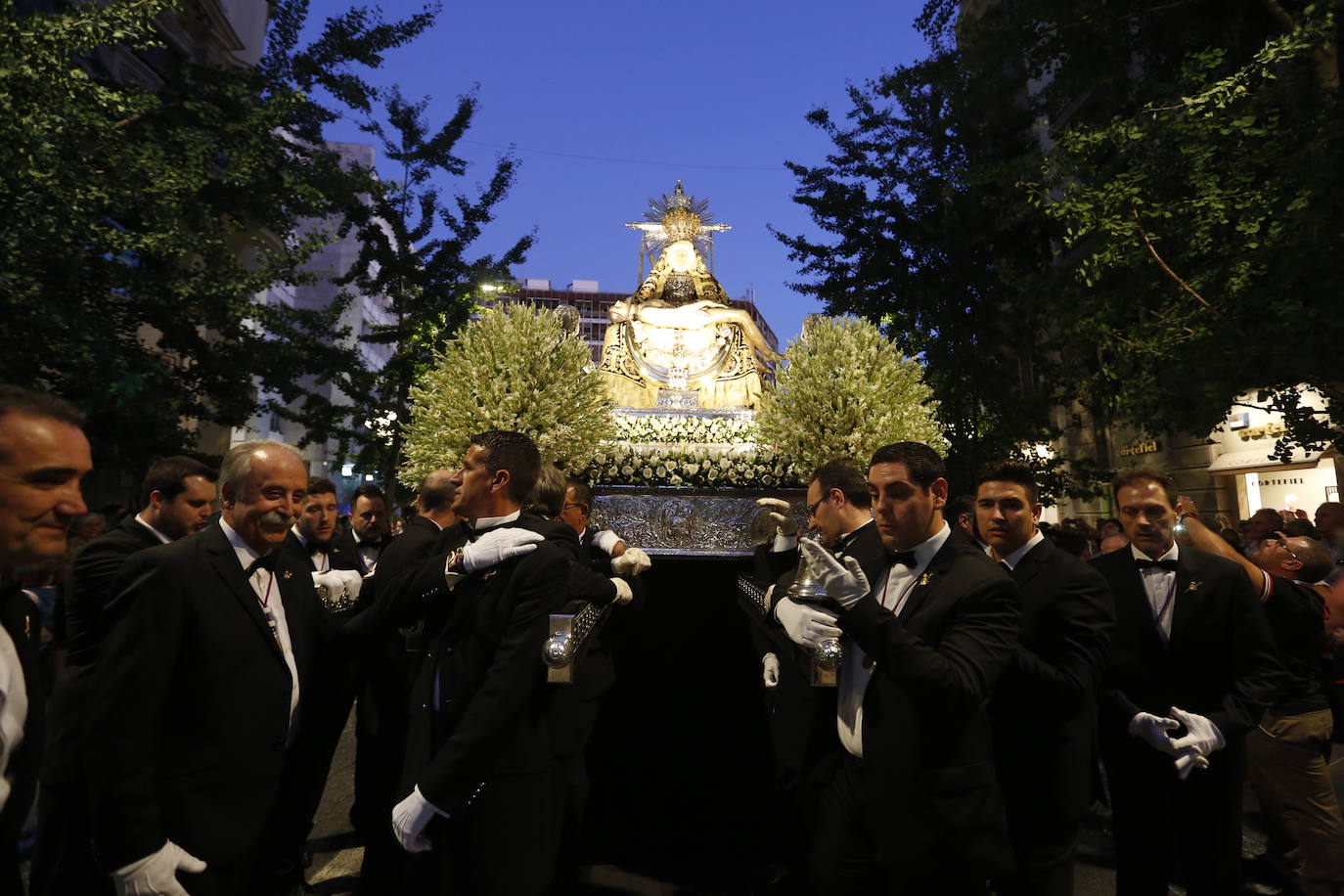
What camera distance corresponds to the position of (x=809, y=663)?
2865 mm

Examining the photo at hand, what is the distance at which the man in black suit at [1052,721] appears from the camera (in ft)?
10.0

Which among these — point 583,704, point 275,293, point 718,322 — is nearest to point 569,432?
point 583,704

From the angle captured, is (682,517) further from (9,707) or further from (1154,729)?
(9,707)

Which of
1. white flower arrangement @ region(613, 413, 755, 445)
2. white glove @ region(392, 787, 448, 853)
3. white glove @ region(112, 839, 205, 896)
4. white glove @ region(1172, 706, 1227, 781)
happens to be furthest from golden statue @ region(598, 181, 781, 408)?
white glove @ region(112, 839, 205, 896)

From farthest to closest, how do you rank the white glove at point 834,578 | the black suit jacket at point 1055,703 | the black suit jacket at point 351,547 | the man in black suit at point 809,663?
the black suit jacket at point 351,547 < the black suit jacket at point 1055,703 < the man in black suit at point 809,663 < the white glove at point 834,578

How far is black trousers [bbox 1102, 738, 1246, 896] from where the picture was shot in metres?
3.35

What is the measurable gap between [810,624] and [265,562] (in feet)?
6.79

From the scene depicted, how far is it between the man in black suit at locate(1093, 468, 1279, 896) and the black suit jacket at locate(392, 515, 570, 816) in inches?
106

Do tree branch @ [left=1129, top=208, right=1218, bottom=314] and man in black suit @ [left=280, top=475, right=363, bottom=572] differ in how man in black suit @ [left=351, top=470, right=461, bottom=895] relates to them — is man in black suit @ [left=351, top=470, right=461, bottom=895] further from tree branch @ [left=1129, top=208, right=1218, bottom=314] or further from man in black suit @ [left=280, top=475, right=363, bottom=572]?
tree branch @ [left=1129, top=208, right=1218, bottom=314]

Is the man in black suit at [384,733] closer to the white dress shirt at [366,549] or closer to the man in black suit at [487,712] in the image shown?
the man in black suit at [487,712]

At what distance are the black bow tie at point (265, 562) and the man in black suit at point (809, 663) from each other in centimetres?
201

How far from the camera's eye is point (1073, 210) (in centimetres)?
1066

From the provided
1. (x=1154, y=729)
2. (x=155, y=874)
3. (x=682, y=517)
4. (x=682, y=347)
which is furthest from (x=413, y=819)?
(x=682, y=347)

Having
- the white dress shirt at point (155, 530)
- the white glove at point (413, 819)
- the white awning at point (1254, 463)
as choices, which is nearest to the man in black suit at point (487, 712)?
the white glove at point (413, 819)
